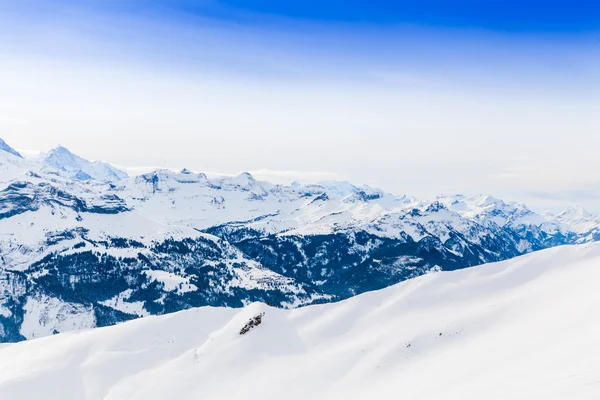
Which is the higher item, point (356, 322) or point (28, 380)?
point (356, 322)

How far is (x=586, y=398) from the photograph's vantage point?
23203 millimetres

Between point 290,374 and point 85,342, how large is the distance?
3777 cm

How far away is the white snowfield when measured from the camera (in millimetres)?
46188

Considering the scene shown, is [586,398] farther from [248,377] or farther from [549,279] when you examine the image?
[549,279]

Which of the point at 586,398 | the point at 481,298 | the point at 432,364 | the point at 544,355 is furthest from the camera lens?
the point at 481,298

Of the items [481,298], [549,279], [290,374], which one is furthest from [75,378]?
[549,279]

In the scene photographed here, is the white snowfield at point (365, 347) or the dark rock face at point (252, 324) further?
the dark rock face at point (252, 324)

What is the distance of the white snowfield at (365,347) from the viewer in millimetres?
46188

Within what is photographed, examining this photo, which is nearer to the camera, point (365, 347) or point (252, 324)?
point (365, 347)

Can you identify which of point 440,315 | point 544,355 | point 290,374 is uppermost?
point 544,355

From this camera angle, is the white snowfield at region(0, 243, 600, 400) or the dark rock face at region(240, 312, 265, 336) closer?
the white snowfield at region(0, 243, 600, 400)

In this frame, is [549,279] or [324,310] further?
[324,310]

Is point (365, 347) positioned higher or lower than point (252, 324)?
higher

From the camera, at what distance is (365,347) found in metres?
63.7
